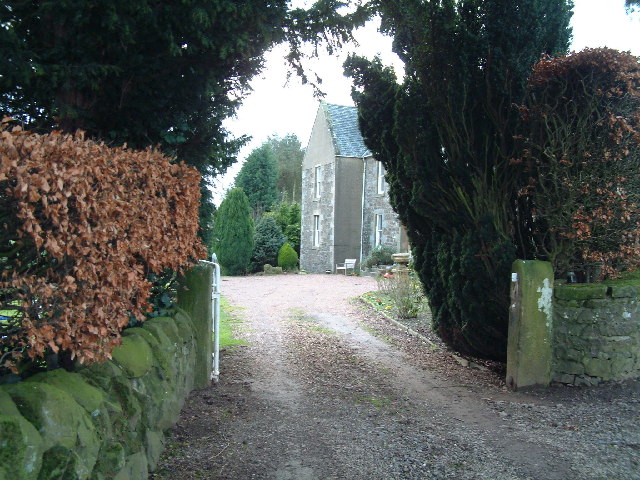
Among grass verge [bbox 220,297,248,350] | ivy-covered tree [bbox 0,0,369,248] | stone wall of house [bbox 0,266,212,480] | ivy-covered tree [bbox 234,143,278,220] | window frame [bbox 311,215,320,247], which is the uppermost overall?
ivy-covered tree [bbox 234,143,278,220]

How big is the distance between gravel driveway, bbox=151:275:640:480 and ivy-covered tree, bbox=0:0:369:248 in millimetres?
2614

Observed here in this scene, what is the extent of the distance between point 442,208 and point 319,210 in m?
21.3

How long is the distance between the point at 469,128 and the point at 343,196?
19.4 m

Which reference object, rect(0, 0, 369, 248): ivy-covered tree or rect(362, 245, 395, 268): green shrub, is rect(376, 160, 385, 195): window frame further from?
rect(0, 0, 369, 248): ivy-covered tree

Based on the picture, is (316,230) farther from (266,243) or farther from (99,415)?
(99,415)

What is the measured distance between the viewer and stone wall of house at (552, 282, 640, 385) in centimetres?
603

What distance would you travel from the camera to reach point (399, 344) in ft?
28.8

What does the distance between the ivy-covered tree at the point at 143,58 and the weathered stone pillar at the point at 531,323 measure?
3.26 meters

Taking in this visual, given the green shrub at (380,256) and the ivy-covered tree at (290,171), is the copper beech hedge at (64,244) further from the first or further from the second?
the ivy-covered tree at (290,171)

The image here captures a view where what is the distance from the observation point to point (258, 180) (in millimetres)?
40969

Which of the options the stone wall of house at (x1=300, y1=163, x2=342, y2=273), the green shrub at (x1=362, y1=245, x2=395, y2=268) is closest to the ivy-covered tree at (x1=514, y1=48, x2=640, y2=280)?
the green shrub at (x1=362, y1=245, x2=395, y2=268)

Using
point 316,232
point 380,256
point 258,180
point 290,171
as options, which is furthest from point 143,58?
point 290,171

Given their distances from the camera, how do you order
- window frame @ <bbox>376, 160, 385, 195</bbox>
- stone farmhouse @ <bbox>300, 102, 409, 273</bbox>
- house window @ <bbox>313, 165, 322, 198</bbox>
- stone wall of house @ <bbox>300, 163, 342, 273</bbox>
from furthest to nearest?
house window @ <bbox>313, 165, 322, 198</bbox>, stone wall of house @ <bbox>300, 163, 342, 273</bbox>, stone farmhouse @ <bbox>300, 102, 409, 273</bbox>, window frame @ <bbox>376, 160, 385, 195</bbox>

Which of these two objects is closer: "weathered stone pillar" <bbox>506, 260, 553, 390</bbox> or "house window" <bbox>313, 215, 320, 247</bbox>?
"weathered stone pillar" <bbox>506, 260, 553, 390</bbox>
